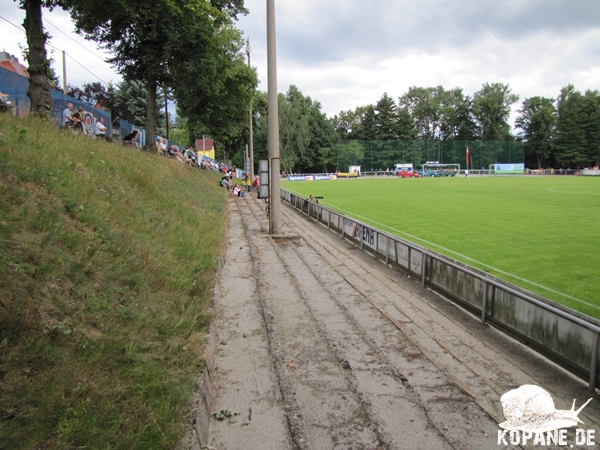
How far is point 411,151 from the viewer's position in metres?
108

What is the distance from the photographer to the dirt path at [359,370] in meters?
4.35

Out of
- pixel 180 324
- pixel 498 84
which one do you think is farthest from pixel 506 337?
pixel 498 84

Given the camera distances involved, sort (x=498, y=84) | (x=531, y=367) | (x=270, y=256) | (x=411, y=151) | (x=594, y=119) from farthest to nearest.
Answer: (x=498, y=84)
(x=411, y=151)
(x=594, y=119)
(x=270, y=256)
(x=531, y=367)

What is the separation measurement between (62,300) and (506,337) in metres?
6.36

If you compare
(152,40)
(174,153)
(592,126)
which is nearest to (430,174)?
(592,126)

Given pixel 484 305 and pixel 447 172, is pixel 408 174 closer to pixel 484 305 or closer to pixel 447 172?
pixel 447 172

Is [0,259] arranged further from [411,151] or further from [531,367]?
[411,151]

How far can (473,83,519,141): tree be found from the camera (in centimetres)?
11412

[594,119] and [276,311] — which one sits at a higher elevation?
[594,119]

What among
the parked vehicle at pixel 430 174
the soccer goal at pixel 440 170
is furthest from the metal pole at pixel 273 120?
the soccer goal at pixel 440 170

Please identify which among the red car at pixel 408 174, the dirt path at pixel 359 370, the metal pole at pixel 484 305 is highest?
the red car at pixel 408 174

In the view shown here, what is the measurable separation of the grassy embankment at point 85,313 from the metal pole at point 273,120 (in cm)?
690

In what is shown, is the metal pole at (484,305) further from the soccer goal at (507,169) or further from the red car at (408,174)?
the soccer goal at (507,169)

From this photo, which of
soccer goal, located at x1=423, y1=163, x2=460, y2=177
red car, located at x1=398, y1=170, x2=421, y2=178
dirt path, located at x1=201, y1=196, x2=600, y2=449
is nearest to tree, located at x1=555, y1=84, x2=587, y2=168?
soccer goal, located at x1=423, y1=163, x2=460, y2=177
